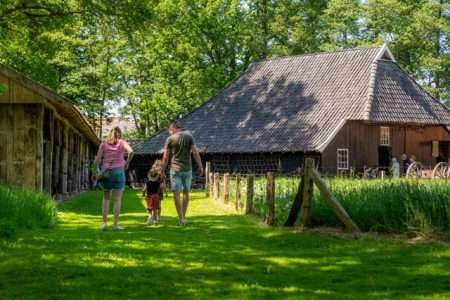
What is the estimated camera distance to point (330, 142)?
3312 centimetres

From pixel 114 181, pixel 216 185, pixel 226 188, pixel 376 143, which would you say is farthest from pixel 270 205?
pixel 376 143

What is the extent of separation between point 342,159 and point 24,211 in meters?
23.6

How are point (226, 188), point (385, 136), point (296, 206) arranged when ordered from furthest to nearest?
point (385, 136)
point (226, 188)
point (296, 206)

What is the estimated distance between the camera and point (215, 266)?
8.11 m

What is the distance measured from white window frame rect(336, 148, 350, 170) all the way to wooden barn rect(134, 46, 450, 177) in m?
0.05

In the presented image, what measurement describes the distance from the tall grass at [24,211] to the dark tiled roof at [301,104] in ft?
67.4

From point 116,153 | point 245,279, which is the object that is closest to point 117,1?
point 116,153

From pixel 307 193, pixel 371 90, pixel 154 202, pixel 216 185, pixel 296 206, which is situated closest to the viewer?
pixel 307 193

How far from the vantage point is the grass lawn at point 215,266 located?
263 inches

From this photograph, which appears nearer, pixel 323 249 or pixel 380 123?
pixel 323 249

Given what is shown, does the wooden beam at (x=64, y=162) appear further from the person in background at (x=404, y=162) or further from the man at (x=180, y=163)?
the person in background at (x=404, y=162)

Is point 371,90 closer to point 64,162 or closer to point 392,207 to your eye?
point 64,162

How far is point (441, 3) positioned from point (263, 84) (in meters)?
20.9

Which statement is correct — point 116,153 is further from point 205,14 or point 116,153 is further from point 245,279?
point 205,14
